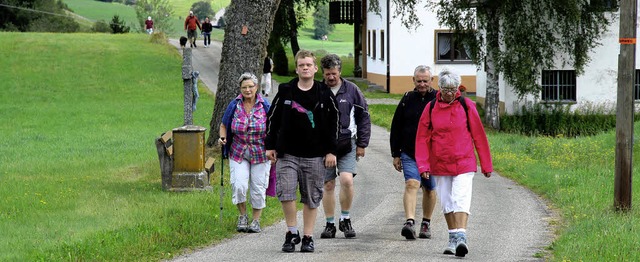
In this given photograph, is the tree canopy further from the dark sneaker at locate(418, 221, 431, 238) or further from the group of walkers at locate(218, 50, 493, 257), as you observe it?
the dark sneaker at locate(418, 221, 431, 238)

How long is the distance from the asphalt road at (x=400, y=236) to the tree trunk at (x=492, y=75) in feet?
68.9

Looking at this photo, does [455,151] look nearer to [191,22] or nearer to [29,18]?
[191,22]

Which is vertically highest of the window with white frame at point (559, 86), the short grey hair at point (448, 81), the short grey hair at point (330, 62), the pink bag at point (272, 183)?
the short grey hair at point (330, 62)

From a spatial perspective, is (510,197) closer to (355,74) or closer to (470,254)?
(470,254)

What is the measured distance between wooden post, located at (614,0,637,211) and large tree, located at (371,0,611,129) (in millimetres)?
22733

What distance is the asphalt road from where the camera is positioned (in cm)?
1102

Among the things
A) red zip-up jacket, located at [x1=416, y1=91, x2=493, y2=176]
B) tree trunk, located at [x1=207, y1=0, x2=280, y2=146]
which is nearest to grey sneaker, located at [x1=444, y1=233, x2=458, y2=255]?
red zip-up jacket, located at [x1=416, y1=91, x2=493, y2=176]

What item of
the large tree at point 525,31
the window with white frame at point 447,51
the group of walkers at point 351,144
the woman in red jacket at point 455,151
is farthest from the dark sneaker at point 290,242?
the window with white frame at point 447,51

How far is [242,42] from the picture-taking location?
20.3m

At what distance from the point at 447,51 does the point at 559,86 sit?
37.1 feet

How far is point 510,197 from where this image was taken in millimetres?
16469

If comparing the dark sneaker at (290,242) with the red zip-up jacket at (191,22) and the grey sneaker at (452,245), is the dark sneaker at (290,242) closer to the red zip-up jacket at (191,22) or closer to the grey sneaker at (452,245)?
the grey sneaker at (452,245)

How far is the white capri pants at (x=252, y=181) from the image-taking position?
12.8m

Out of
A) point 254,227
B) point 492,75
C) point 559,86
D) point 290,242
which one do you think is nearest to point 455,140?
point 290,242
